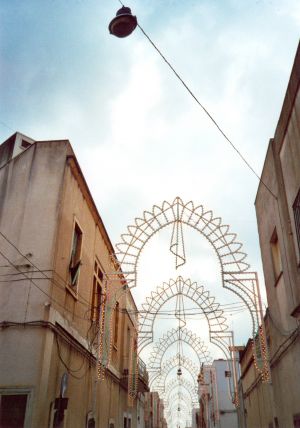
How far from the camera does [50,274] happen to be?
8734 mm

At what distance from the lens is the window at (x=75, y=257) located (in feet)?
33.5

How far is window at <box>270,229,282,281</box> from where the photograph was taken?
10.4 meters

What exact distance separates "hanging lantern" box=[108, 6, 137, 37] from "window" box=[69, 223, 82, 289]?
5.81 m

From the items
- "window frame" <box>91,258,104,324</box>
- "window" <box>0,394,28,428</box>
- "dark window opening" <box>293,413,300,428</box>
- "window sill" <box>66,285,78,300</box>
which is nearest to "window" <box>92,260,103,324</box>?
"window frame" <box>91,258,104,324</box>

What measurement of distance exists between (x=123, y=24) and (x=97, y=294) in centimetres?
877

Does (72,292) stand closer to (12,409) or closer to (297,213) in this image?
(12,409)

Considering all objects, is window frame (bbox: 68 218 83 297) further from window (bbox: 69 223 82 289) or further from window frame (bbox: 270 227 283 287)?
window frame (bbox: 270 227 283 287)

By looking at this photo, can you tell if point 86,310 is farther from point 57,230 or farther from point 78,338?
point 57,230

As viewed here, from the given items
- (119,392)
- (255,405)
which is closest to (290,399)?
(255,405)

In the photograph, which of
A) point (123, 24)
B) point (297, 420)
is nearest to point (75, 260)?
point (297, 420)

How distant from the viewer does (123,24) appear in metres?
6.00

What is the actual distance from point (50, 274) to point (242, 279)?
512 cm

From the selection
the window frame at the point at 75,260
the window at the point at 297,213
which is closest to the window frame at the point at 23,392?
the window frame at the point at 75,260

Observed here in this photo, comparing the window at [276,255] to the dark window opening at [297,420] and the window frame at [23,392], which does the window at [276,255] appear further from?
the window frame at [23,392]
